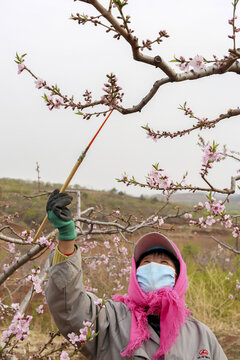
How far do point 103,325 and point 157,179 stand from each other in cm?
133

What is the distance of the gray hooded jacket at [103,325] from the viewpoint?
5.64ft

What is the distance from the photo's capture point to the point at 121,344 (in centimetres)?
185

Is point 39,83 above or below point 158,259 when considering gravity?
above

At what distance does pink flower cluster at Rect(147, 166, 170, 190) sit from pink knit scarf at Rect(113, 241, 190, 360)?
2.81 ft

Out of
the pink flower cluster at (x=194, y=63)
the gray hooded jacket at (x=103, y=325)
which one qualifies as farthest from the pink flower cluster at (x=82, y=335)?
the pink flower cluster at (x=194, y=63)

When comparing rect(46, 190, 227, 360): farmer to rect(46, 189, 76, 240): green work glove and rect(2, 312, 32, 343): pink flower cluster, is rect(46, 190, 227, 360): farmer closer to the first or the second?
rect(46, 189, 76, 240): green work glove

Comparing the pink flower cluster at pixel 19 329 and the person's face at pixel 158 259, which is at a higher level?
the person's face at pixel 158 259

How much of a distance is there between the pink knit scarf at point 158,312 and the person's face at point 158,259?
0.15 meters

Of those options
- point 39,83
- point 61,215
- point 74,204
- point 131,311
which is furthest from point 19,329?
point 74,204

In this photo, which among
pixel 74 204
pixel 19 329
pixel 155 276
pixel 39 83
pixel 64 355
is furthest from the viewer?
pixel 74 204

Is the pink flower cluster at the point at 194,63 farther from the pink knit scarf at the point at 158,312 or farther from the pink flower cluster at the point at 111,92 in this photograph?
the pink knit scarf at the point at 158,312

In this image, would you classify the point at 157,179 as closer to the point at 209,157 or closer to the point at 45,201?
the point at 209,157

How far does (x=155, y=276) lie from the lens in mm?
2059

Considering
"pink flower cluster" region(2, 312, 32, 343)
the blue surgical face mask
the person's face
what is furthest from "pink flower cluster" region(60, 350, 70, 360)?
the person's face
